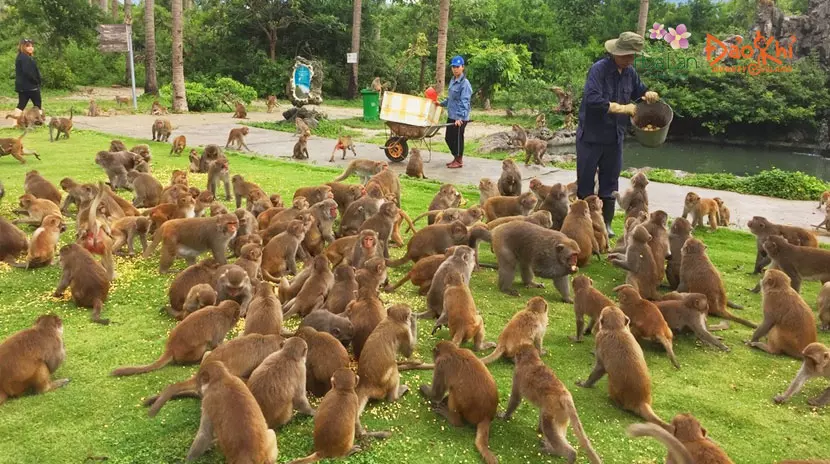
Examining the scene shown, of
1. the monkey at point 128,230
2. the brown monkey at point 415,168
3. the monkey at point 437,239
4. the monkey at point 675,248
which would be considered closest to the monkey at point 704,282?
the monkey at point 675,248

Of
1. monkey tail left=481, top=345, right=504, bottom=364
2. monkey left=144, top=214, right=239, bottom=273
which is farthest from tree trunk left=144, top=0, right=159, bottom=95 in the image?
monkey tail left=481, top=345, right=504, bottom=364

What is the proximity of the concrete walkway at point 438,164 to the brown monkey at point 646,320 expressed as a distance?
231 inches

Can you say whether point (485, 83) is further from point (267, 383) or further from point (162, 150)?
point (267, 383)

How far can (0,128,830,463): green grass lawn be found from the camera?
450 cm

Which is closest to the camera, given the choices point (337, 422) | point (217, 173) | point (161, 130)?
point (337, 422)

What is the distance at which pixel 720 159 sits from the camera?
25484 mm

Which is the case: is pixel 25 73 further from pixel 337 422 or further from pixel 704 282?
pixel 704 282

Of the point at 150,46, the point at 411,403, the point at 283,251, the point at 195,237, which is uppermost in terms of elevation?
the point at 150,46

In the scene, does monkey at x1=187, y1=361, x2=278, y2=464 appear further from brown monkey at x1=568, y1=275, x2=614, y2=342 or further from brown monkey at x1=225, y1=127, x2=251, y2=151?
brown monkey at x1=225, y1=127, x2=251, y2=151

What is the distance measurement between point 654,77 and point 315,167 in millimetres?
20894

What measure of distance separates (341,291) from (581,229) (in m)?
3.49

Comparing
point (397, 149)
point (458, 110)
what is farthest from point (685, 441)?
point (397, 149)

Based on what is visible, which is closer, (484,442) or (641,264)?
(484,442)

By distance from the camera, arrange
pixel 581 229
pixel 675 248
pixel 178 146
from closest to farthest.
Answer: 1. pixel 675 248
2. pixel 581 229
3. pixel 178 146
